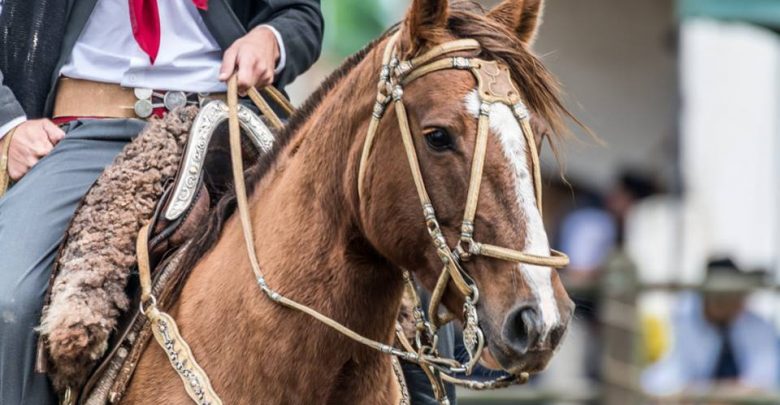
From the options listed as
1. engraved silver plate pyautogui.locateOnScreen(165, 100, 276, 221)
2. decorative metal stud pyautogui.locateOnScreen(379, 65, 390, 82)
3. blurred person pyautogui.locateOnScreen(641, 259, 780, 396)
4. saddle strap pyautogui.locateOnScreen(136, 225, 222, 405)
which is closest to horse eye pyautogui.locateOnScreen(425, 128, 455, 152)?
decorative metal stud pyautogui.locateOnScreen(379, 65, 390, 82)

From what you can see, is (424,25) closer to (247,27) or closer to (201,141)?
(201,141)

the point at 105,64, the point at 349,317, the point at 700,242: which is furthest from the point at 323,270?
the point at 700,242

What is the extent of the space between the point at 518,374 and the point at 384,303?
0.55 meters

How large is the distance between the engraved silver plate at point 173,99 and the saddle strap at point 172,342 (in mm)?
558

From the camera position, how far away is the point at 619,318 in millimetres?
9398

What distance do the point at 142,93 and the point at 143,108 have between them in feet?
0.17

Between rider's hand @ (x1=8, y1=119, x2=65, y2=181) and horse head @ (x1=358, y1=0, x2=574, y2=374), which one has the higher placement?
horse head @ (x1=358, y1=0, x2=574, y2=374)

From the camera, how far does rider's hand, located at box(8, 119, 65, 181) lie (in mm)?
4391

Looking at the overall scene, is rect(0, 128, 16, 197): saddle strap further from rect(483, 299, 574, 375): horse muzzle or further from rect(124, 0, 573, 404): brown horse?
rect(483, 299, 574, 375): horse muzzle

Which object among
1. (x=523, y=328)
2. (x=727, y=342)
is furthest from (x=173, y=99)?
(x=727, y=342)

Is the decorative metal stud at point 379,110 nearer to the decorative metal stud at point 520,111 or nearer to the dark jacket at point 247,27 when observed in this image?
the decorative metal stud at point 520,111

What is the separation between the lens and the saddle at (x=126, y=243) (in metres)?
3.98

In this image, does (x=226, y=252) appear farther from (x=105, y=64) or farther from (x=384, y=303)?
(x=105, y=64)

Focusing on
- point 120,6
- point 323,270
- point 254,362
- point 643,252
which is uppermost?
point 120,6
